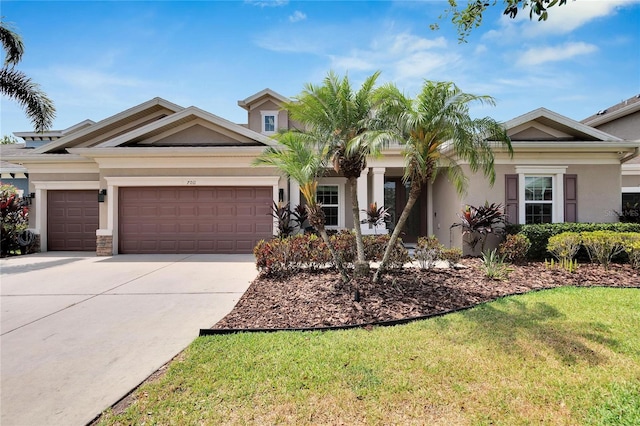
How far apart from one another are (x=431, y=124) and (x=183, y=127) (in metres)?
9.39

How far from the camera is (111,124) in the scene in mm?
12617

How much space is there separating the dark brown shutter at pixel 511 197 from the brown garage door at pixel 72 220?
48.8 feet

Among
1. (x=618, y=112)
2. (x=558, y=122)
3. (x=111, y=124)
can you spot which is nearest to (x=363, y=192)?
(x=558, y=122)

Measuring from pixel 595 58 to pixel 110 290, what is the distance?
1405 centimetres

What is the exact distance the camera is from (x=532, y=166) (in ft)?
32.6

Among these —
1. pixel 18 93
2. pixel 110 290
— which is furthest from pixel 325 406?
pixel 18 93

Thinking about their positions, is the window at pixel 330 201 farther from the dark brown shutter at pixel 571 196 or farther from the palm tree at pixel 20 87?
the palm tree at pixel 20 87

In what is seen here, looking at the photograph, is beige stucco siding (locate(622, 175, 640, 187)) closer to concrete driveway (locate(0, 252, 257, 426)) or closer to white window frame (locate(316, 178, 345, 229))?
white window frame (locate(316, 178, 345, 229))

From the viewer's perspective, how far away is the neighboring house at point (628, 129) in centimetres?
1293

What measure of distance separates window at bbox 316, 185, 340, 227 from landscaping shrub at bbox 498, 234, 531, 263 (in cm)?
619

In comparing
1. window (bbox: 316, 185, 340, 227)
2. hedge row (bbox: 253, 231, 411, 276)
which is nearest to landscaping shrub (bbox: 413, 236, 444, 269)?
hedge row (bbox: 253, 231, 411, 276)

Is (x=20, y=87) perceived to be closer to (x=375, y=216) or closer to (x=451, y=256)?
(x=375, y=216)

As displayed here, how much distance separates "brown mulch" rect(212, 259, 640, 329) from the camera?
4.61 metres

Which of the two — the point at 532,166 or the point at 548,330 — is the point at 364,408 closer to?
the point at 548,330
